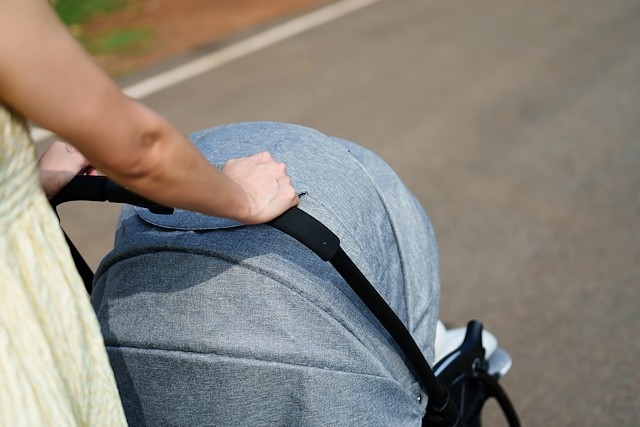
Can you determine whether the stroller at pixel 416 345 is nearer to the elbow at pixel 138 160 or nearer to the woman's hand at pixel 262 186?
the woman's hand at pixel 262 186

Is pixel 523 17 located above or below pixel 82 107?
below

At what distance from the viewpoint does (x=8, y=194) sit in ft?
4.12

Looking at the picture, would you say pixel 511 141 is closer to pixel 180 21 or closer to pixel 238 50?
pixel 238 50

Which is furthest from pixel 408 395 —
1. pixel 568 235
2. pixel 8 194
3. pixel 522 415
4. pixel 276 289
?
pixel 568 235

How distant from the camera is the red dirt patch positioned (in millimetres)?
8109

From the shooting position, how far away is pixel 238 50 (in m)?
7.98

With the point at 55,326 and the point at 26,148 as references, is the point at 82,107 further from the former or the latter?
the point at 55,326

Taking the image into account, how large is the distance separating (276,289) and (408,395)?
1.36ft

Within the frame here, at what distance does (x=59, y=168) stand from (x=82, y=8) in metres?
8.49

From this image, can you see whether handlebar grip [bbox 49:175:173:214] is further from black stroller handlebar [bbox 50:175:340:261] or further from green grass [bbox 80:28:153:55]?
green grass [bbox 80:28:153:55]

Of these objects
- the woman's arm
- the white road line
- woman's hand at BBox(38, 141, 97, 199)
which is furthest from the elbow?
the white road line

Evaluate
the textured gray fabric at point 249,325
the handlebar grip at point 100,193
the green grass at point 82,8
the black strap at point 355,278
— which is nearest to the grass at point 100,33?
the green grass at point 82,8

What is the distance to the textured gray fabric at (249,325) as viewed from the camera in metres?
1.63

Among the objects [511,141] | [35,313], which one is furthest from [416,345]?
[511,141]
